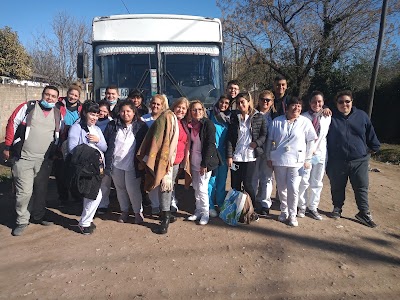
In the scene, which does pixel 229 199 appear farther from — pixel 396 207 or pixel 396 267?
pixel 396 207

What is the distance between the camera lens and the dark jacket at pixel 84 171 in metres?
3.91

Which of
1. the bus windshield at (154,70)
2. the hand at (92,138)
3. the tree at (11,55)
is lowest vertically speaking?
the hand at (92,138)

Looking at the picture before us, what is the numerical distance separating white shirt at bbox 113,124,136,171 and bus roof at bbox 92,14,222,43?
8.57ft

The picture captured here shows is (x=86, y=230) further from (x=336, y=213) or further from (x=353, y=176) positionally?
(x=353, y=176)

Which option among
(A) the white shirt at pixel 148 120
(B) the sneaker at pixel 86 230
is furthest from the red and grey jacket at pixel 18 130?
(A) the white shirt at pixel 148 120

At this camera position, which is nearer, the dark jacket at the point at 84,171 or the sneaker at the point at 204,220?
the dark jacket at the point at 84,171

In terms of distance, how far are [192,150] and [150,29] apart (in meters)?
3.00

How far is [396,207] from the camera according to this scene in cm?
560

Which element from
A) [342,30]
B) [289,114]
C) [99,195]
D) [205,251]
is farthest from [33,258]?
[342,30]

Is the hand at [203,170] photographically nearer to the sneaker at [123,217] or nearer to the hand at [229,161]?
the hand at [229,161]

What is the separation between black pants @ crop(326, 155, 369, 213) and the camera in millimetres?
4578

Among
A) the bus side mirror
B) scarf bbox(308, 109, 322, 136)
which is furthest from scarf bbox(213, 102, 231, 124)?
the bus side mirror

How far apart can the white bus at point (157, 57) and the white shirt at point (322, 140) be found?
218 centimetres

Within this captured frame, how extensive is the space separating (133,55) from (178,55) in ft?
2.74
